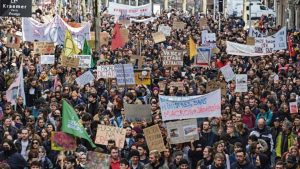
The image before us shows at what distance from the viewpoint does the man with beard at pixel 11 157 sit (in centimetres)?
1349

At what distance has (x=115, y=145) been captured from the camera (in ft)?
45.9

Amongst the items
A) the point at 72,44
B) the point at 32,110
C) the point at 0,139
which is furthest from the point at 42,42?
the point at 0,139

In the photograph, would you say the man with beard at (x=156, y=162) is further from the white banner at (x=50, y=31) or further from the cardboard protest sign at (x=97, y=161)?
the white banner at (x=50, y=31)

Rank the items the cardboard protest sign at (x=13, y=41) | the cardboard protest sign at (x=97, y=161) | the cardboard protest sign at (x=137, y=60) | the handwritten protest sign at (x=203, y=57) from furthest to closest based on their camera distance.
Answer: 1. the cardboard protest sign at (x=13, y=41)
2. the handwritten protest sign at (x=203, y=57)
3. the cardboard protest sign at (x=137, y=60)
4. the cardboard protest sign at (x=97, y=161)

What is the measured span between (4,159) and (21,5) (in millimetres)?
9584

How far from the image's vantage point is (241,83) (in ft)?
68.3

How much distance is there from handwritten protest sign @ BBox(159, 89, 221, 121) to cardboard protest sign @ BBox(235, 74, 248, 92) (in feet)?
18.3

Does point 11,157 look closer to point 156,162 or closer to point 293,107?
point 156,162

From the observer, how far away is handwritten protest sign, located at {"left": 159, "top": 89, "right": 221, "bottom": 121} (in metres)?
15.1

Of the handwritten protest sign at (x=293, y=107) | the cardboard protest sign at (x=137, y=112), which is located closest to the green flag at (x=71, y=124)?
the cardboard protest sign at (x=137, y=112)

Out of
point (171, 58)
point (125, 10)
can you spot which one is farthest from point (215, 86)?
point (125, 10)

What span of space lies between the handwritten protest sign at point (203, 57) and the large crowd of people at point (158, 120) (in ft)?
0.70

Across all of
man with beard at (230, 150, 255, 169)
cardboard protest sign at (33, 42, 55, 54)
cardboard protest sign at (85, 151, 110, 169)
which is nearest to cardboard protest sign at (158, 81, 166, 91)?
cardboard protest sign at (33, 42, 55, 54)

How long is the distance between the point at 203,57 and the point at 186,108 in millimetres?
10823
